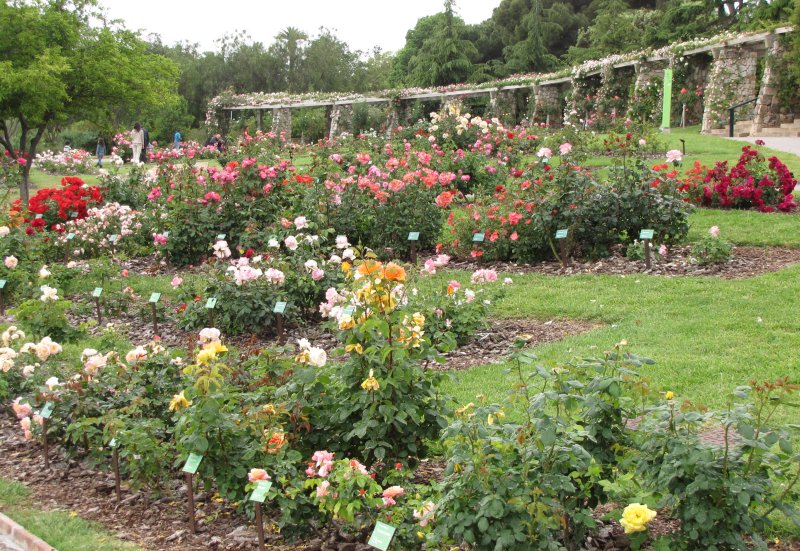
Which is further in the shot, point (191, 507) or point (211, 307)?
point (211, 307)

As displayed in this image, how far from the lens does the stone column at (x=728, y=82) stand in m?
21.4

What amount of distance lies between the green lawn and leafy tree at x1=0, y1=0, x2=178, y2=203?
9.98 meters

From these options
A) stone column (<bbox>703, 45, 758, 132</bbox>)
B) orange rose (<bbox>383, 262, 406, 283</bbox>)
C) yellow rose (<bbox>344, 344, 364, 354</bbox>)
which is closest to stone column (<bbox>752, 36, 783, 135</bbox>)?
stone column (<bbox>703, 45, 758, 132</bbox>)

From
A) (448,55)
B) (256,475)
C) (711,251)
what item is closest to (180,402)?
(256,475)

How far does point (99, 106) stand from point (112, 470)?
1169cm

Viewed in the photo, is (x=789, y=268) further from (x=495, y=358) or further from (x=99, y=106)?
(x=99, y=106)

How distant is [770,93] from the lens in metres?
20.6

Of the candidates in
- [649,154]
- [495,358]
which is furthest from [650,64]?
[495,358]

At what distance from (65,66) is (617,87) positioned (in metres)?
18.1

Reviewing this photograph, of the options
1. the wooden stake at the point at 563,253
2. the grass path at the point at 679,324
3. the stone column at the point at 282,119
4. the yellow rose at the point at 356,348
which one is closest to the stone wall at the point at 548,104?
the stone column at the point at 282,119

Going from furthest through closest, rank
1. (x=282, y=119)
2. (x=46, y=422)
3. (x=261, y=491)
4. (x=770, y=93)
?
(x=282, y=119)
(x=770, y=93)
(x=46, y=422)
(x=261, y=491)

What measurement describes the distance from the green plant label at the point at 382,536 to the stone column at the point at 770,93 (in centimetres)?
1985

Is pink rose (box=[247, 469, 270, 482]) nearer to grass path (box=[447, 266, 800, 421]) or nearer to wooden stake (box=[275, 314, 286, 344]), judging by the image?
grass path (box=[447, 266, 800, 421])

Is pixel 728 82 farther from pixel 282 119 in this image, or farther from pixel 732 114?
pixel 282 119
